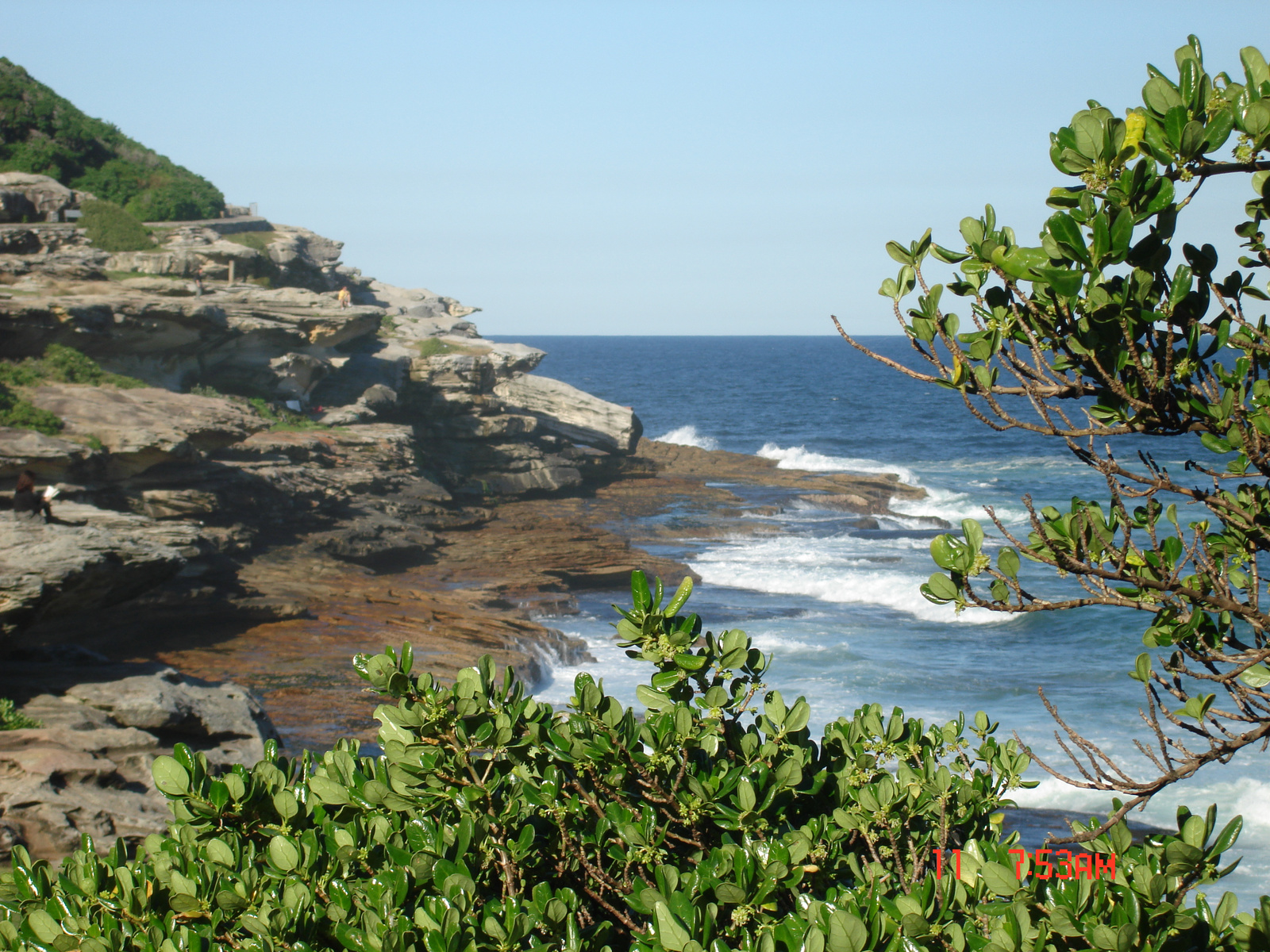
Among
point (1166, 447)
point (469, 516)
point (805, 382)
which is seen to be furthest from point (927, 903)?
point (805, 382)

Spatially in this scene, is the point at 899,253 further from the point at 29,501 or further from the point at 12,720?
the point at 29,501

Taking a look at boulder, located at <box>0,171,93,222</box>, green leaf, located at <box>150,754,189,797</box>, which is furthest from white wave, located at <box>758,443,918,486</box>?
green leaf, located at <box>150,754,189,797</box>

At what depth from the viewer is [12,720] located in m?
11.1

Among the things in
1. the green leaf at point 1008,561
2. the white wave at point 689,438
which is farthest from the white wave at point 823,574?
the white wave at point 689,438

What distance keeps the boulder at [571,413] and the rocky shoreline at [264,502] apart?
125mm

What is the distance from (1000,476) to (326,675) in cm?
3840

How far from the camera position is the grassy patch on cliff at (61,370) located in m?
19.8

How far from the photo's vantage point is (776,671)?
1895 cm

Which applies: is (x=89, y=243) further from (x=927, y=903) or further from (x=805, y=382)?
(x=805, y=382)

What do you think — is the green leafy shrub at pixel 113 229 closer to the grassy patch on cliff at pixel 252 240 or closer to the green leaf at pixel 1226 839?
the grassy patch on cliff at pixel 252 240

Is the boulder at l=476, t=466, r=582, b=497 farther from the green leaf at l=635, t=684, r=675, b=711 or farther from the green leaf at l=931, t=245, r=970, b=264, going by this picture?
the green leaf at l=931, t=245, r=970, b=264

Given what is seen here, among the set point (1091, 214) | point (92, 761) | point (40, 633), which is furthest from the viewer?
point (40, 633)

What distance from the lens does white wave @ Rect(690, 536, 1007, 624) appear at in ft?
80.1

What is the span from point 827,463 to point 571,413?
1635 cm
